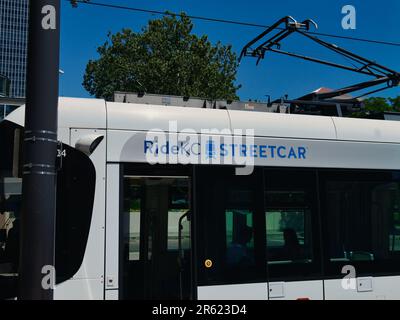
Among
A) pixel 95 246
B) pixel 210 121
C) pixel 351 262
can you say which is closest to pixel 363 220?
pixel 351 262

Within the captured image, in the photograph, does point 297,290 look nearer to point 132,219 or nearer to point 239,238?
point 239,238

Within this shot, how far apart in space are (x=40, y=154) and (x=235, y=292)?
8.64 ft

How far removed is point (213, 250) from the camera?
16.6 feet

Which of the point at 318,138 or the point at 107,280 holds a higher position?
the point at 318,138

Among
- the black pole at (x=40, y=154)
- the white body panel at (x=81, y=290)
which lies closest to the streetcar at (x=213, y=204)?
the white body panel at (x=81, y=290)

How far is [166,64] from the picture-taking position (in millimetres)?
28781

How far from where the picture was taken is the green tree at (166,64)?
28.7 m

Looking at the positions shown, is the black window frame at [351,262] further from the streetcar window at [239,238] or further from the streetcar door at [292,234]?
the streetcar window at [239,238]

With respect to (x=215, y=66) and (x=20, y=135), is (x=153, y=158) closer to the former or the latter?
(x=20, y=135)

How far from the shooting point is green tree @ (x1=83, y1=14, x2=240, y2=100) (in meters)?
28.7

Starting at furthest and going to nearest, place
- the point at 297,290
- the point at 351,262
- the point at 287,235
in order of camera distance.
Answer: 1. the point at 351,262
2. the point at 287,235
3. the point at 297,290
